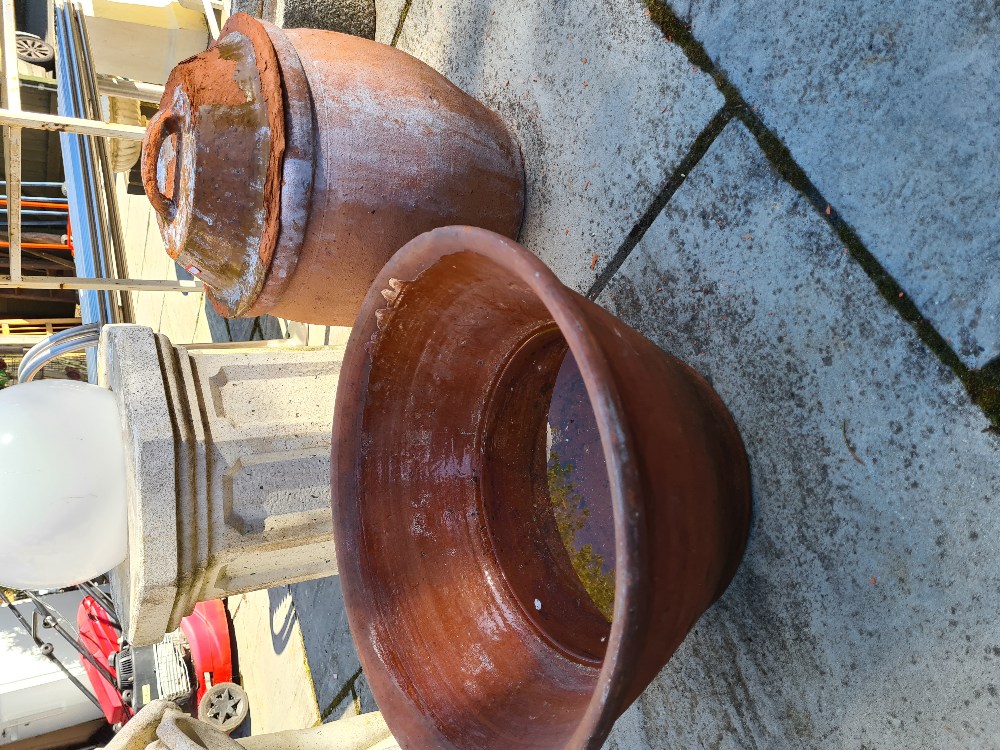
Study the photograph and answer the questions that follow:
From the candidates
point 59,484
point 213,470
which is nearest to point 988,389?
point 213,470

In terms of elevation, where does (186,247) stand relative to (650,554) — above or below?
below

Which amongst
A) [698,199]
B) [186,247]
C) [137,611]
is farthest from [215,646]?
[698,199]

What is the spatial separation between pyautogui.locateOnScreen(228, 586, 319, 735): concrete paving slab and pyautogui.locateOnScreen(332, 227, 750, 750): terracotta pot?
2057 millimetres

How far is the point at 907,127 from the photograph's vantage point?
1.10 metres

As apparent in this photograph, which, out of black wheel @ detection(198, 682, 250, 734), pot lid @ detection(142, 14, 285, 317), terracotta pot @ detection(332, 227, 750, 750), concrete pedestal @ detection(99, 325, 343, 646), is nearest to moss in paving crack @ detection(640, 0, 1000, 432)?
terracotta pot @ detection(332, 227, 750, 750)

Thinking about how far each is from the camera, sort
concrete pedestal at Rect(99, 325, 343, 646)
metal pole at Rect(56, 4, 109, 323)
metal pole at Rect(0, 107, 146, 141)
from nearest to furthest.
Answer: concrete pedestal at Rect(99, 325, 343, 646)
metal pole at Rect(0, 107, 146, 141)
metal pole at Rect(56, 4, 109, 323)

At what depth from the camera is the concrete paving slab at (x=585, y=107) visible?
1.48m

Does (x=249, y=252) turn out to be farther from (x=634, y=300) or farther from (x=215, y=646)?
(x=215, y=646)

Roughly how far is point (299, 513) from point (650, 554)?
4.06 feet

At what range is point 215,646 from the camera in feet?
13.7

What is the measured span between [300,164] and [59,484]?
92 centimetres

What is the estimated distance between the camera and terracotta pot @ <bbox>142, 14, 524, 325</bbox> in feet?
4.63

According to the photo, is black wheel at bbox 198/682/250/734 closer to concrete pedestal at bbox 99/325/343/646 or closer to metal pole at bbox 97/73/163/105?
concrete pedestal at bbox 99/325/343/646

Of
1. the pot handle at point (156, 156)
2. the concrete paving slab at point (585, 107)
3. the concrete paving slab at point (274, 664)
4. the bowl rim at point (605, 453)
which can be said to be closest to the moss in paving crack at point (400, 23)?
the concrete paving slab at point (585, 107)
